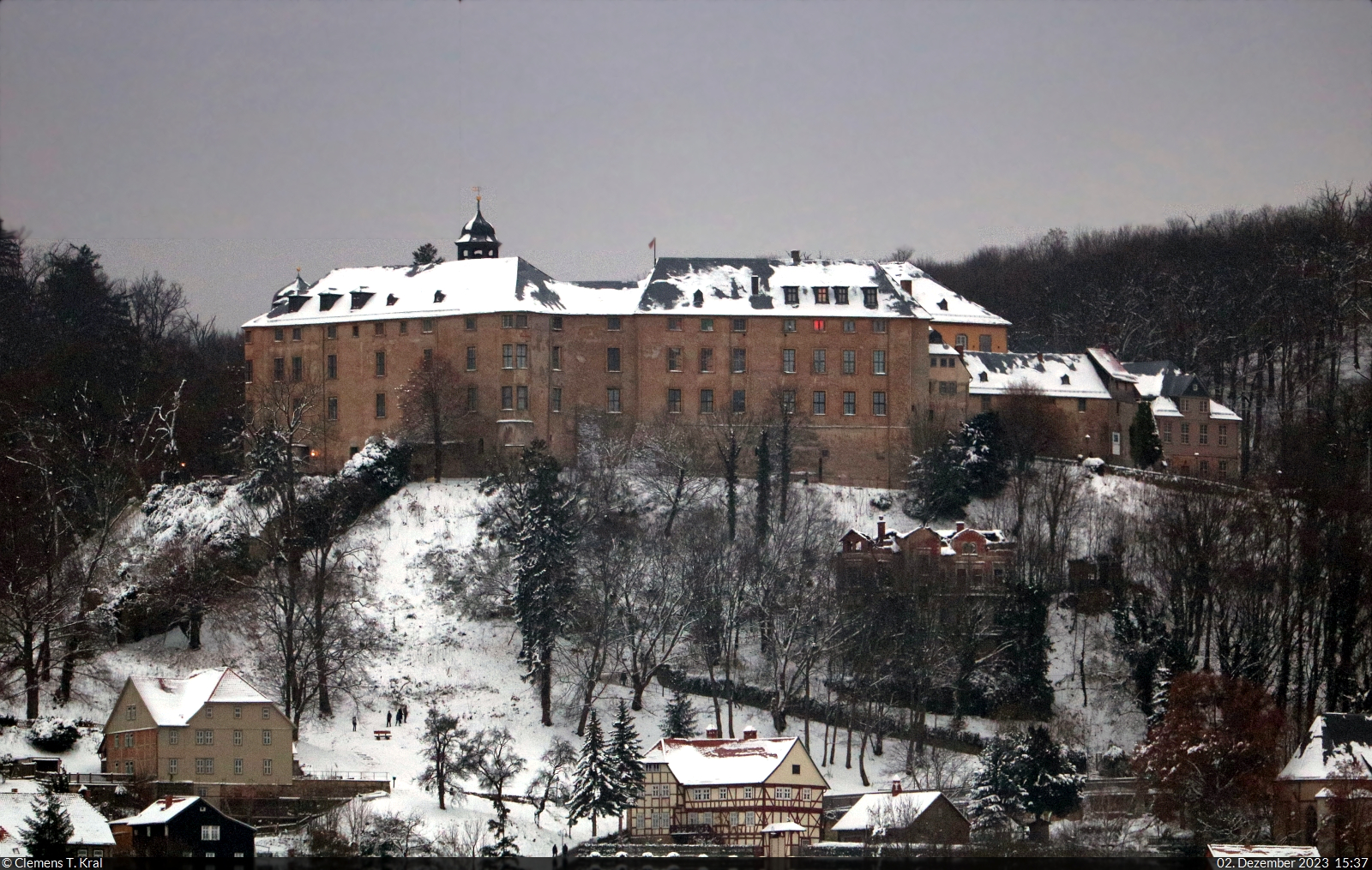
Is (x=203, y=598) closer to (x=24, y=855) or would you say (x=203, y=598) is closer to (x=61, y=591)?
(x=61, y=591)

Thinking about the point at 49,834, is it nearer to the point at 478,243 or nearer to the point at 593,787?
the point at 593,787

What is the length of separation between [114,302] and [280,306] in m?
9.01

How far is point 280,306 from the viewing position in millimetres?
90750

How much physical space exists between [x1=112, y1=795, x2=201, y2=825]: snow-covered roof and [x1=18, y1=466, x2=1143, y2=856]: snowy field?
5.34 metres

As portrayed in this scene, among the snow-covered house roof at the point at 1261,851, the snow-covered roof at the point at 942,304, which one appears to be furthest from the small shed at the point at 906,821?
the snow-covered roof at the point at 942,304

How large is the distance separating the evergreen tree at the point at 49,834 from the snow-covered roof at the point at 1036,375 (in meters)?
46.2

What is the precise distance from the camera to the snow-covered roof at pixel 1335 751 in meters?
58.3

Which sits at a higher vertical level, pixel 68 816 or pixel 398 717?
pixel 398 717

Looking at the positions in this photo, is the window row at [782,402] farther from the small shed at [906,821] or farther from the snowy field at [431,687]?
the small shed at [906,821]

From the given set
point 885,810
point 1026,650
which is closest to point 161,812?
point 885,810

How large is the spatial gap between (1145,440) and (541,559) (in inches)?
1092

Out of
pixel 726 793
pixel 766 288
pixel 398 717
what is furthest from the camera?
pixel 766 288

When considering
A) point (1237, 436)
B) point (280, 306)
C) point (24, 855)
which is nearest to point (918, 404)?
point (1237, 436)

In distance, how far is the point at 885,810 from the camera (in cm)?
5606
